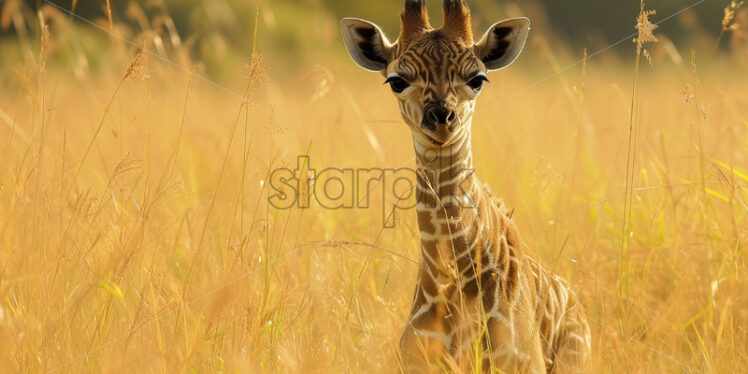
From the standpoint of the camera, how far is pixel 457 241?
4113 millimetres

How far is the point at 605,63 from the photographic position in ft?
59.6

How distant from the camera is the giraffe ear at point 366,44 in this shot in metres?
4.59

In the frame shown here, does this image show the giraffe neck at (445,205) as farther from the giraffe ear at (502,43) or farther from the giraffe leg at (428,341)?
the giraffe ear at (502,43)

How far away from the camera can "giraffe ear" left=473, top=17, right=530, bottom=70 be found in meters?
4.47

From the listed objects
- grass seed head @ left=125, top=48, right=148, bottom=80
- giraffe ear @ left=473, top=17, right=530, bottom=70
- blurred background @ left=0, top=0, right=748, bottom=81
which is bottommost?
grass seed head @ left=125, top=48, right=148, bottom=80

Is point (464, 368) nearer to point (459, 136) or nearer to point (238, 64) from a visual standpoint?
point (459, 136)

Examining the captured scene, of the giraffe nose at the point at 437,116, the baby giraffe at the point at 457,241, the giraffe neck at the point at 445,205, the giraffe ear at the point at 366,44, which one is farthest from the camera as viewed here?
the giraffe ear at the point at 366,44

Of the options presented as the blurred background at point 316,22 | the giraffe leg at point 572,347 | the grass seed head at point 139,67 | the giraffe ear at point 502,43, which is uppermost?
the blurred background at point 316,22

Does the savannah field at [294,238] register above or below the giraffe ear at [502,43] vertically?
below

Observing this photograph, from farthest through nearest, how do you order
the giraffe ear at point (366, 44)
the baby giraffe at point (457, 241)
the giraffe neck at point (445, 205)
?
the giraffe ear at point (366, 44), the giraffe neck at point (445, 205), the baby giraffe at point (457, 241)

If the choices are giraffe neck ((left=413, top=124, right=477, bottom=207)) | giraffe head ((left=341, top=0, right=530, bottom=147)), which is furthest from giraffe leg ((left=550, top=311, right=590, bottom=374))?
giraffe head ((left=341, top=0, right=530, bottom=147))

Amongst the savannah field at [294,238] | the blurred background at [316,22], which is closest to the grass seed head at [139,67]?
the savannah field at [294,238]

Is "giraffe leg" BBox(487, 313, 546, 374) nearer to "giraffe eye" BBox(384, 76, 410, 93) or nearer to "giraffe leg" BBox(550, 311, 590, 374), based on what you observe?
"giraffe leg" BBox(550, 311, 590, 374)

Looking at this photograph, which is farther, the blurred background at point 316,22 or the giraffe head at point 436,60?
the blurred background at point 316,22
